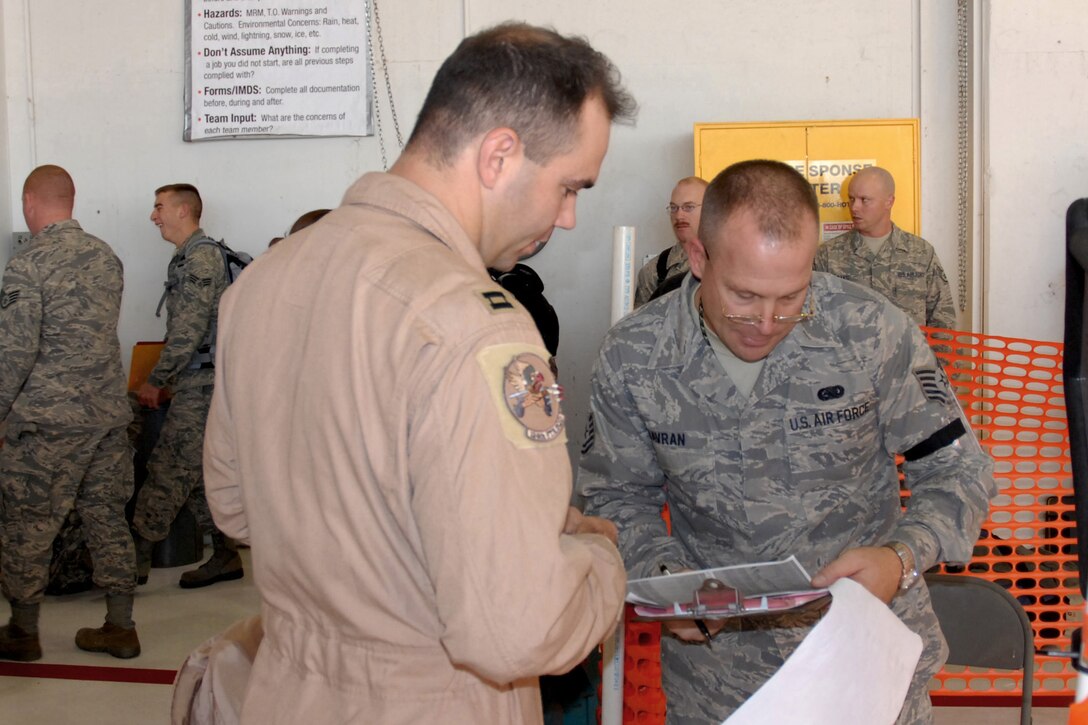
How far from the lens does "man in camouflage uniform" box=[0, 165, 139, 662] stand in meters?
4.11

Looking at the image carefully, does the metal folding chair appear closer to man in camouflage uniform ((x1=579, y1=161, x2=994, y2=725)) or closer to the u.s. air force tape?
man in camouflage uniform ((x1=579, y1=161, x2=994, y2=725))

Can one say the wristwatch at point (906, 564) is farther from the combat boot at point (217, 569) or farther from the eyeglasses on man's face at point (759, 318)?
the combat boot at point (217, 569)

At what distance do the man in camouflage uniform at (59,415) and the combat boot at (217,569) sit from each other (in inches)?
37.9

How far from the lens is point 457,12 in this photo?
641 cm

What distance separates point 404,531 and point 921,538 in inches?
37.1

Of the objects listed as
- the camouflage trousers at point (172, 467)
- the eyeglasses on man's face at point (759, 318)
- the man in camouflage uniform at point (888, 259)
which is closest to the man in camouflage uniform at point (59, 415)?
the camouflage trousers at point (172, 467)

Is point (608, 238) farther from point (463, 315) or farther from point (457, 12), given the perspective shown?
point (463, 315)

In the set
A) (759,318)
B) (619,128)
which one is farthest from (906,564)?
(619,128)

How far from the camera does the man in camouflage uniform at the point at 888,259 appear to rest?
5395 millimetres

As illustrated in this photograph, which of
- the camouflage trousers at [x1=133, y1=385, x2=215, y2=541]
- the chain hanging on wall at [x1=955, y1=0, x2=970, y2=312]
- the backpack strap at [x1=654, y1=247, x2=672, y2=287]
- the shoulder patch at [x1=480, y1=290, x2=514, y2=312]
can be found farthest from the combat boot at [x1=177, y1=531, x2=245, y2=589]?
the shoulder patch at [x1=480, y1=290, x2=514, y2=312]

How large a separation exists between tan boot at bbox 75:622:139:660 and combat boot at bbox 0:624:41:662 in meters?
0.17

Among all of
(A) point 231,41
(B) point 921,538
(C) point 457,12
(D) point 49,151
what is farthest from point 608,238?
(B) point 921,538

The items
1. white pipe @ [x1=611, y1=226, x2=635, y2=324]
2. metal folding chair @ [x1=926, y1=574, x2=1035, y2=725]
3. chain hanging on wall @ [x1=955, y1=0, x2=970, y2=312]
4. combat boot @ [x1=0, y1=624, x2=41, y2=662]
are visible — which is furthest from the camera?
chain hanging on wall @ [x1=955, y1=0, x2=970, y2=312]

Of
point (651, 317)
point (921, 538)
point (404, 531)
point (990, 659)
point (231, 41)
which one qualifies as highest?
point (231, 41)
